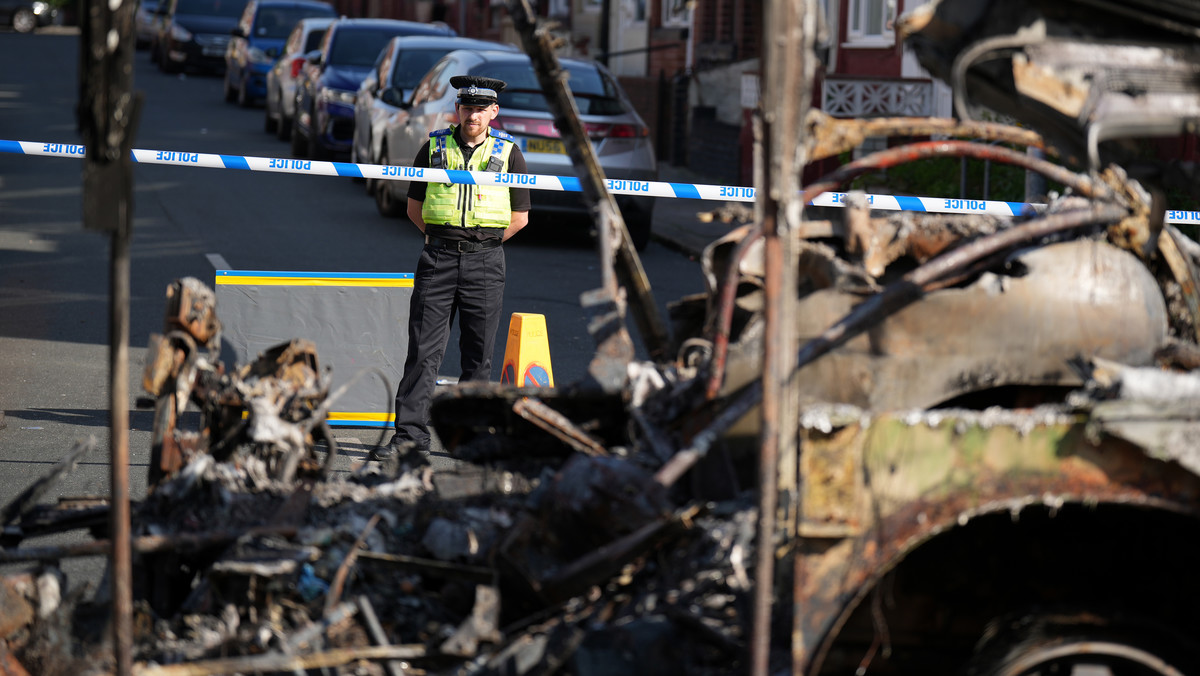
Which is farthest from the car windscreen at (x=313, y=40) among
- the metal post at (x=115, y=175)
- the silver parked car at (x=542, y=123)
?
the metal post at (x=115, y=175)

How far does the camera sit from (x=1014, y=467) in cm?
273

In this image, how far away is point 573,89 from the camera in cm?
1383

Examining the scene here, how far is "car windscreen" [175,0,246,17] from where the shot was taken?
3622 centimetres

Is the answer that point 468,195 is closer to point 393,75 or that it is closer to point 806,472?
point 806,472

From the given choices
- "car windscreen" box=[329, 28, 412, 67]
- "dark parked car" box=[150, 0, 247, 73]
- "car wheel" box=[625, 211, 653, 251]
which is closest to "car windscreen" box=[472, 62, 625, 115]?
"car wheel" box=[625, 211, 653, 251]

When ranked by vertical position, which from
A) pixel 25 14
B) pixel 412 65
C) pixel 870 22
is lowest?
pixel 25 14

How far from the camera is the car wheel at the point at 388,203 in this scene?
1515 cm

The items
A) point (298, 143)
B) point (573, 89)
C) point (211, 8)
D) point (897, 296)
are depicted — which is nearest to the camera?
point (897, 296)

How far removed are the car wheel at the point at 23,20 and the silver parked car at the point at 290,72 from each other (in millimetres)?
32222


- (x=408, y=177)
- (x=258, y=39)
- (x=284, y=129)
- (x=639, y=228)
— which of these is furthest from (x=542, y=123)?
(x=258, y=39)

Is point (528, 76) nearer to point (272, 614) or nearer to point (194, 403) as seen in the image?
point (194, 403)

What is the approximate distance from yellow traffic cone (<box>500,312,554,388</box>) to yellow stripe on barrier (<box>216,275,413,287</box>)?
688 mm

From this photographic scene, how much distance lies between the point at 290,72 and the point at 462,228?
1623 cm

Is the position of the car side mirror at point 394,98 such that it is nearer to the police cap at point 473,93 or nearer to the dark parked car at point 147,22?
the police cap at point 473,93
